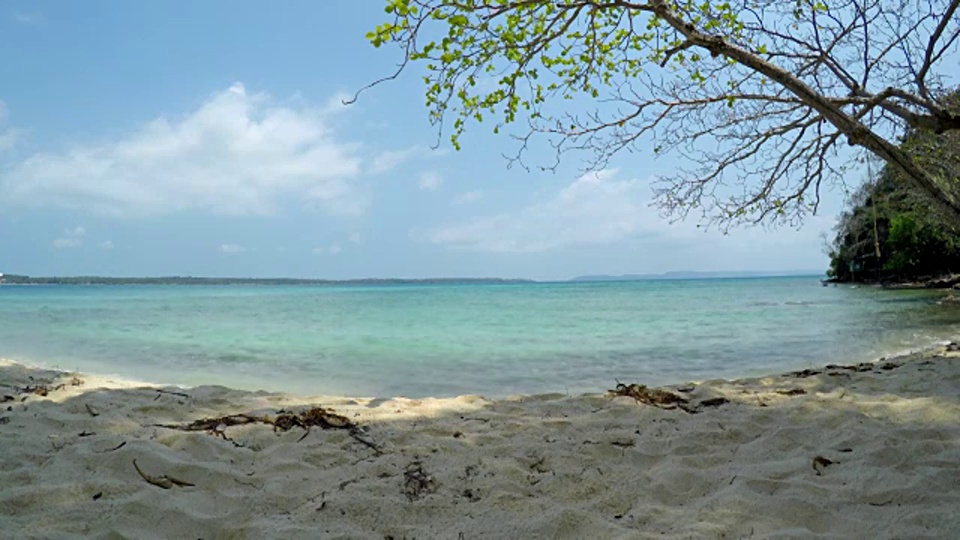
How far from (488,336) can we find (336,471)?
10415 millimetres

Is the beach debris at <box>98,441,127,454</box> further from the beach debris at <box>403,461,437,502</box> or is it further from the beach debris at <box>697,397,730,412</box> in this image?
the beach debris at <box>697,397,730,412</box>

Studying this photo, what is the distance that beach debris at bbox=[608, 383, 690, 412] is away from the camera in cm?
432

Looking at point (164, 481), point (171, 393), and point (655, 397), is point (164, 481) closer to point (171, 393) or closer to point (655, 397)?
point (171, 393)

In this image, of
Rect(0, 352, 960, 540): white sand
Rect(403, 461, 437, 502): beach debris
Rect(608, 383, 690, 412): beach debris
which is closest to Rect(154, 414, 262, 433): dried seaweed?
Rect(0, 352, 960, 540): white sand

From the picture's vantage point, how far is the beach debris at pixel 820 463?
2.78 metres

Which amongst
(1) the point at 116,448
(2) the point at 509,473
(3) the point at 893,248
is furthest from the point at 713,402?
(3) the point at 893,248

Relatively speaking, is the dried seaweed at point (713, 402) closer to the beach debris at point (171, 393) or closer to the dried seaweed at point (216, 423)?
the dried seaweed at point (216, 423)

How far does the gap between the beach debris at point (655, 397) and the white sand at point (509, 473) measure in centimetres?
21

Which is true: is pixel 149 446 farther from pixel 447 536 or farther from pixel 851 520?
pixel 851 520

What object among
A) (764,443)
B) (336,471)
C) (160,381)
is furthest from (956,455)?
(160,381)

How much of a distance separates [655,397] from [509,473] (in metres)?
2.04

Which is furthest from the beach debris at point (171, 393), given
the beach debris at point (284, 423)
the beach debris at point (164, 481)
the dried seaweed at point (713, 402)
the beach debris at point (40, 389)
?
the dried seaweed at point (713, 402)

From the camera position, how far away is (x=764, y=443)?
325cm

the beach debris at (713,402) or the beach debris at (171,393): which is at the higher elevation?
the beach debris at (171,393)
